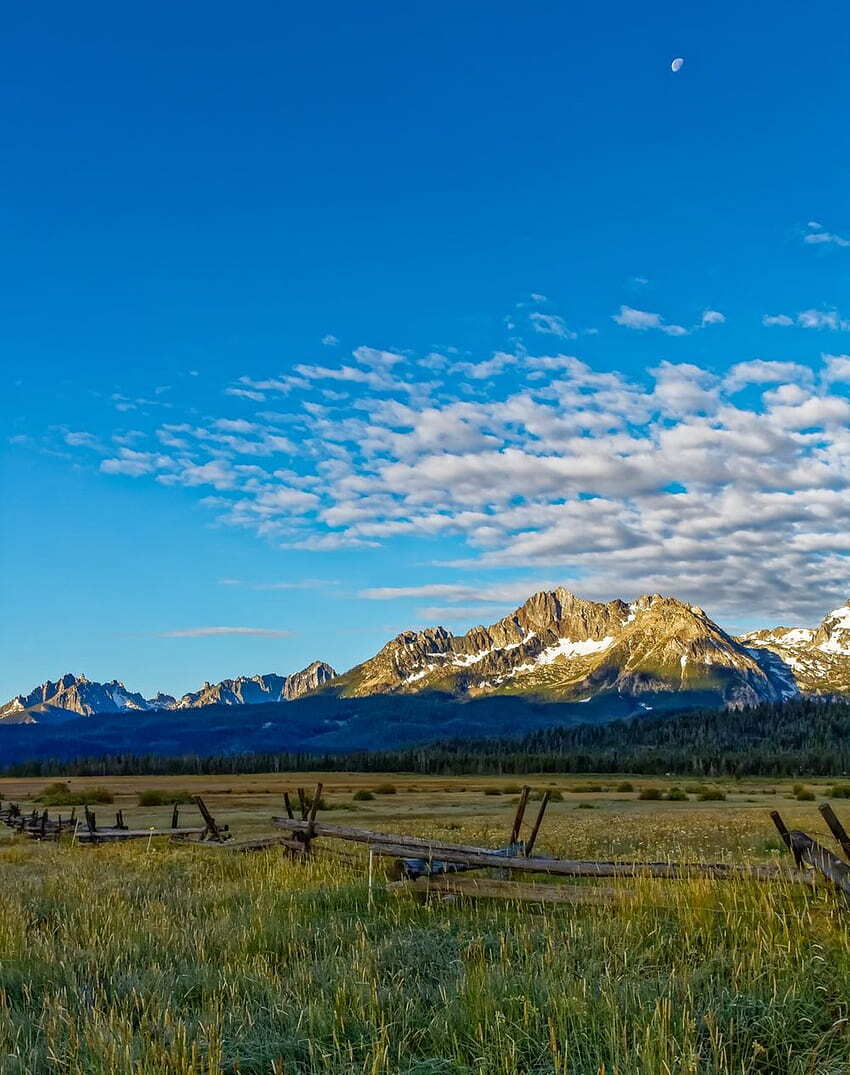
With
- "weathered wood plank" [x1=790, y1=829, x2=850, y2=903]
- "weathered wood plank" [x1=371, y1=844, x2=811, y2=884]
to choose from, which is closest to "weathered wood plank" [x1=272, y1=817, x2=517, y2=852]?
"weathered wood plank" [x1=371, y1=844, x2=811, y2=884]

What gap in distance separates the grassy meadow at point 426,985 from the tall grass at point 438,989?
3cm

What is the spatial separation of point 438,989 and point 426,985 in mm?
279

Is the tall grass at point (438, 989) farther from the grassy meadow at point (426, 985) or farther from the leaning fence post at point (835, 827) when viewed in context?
the leaning fence post at point (835, 827)

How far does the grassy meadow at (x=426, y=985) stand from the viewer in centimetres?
573

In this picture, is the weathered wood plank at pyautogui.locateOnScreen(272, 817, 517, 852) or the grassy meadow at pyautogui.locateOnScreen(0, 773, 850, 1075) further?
the weathered wood plank at pyautogui.locateOnScreen(272, 817, 517, 852)

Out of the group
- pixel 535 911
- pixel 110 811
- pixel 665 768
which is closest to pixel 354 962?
pixel 535 911

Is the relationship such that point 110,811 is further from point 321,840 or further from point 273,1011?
point 273,1011

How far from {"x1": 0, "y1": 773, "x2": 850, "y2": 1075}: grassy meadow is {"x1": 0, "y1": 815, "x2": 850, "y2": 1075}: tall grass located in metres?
0.03

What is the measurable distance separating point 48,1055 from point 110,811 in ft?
178

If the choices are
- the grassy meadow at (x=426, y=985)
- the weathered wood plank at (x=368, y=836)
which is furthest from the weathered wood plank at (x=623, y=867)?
the grassy meadow at (x=426, y=985)

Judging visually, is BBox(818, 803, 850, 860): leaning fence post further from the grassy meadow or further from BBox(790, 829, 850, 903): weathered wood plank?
the grassy meadow

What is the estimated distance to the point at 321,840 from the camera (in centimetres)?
2672

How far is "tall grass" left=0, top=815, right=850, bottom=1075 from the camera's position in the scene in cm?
571

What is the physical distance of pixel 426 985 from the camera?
7496 millimetres
